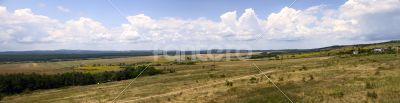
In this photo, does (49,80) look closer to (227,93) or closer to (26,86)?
(26,86)

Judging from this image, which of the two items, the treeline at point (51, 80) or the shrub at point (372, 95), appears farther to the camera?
the treeline at point (51, 80)

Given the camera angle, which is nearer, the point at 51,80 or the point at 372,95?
the point at 372,95

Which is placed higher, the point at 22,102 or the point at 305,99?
the point at 305,99

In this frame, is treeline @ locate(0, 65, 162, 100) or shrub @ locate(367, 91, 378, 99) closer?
shrub @ locate(367, 91, 378, 99)

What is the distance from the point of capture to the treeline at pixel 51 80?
42.7 meters

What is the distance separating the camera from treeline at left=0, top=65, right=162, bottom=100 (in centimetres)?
4266

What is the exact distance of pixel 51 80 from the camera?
154 ft

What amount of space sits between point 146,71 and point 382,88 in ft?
140

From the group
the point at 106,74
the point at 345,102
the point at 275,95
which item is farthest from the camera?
the point at 106,74

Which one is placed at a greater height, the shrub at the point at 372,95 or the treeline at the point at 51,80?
the shrub at the point at 372,95

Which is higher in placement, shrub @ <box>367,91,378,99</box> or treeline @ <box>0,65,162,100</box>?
shrub @ <box>367,91,378,99</box>

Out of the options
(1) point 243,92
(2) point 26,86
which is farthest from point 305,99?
(2) point 26,86

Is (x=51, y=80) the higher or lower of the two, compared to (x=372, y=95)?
lower

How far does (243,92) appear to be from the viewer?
1917cm
